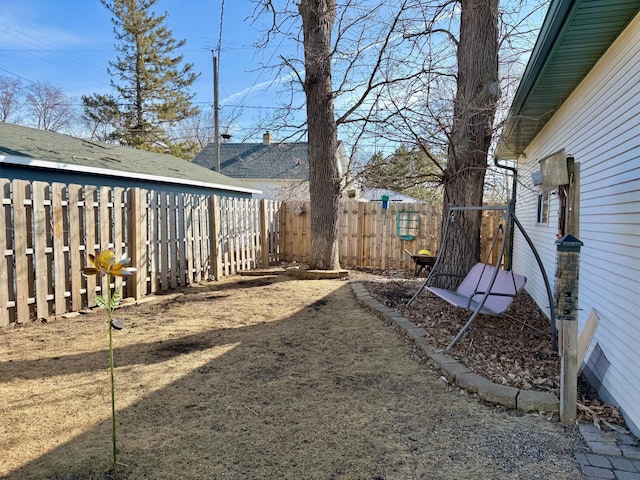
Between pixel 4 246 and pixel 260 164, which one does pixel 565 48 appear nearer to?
pixel 4 246

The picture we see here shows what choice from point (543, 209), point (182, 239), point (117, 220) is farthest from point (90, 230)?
point (543, 209)

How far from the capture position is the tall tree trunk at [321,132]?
7.38 m

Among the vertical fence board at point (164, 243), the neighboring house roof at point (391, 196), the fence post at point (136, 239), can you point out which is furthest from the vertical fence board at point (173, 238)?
the neighboring house roof at point (391, 196)

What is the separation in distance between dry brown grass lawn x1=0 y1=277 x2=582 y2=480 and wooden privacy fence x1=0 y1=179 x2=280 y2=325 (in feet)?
2.00

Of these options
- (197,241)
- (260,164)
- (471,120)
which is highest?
(260,164)

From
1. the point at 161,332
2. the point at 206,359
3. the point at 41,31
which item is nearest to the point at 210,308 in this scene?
the point at 161,332

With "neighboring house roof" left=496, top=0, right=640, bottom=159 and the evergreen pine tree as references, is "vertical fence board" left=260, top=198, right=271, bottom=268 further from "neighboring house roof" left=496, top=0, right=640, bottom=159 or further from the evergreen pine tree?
the evergreen pine tree

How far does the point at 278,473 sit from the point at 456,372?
1673mm

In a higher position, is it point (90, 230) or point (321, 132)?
point (321, 132)

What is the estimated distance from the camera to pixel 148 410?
2611 mm

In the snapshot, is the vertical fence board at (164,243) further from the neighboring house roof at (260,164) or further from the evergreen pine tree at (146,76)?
the evergreen pine tree at (146,76)

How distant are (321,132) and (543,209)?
397 cm

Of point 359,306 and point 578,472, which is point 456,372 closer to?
point 578,472

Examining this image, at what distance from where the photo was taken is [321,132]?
7562 millimetres
